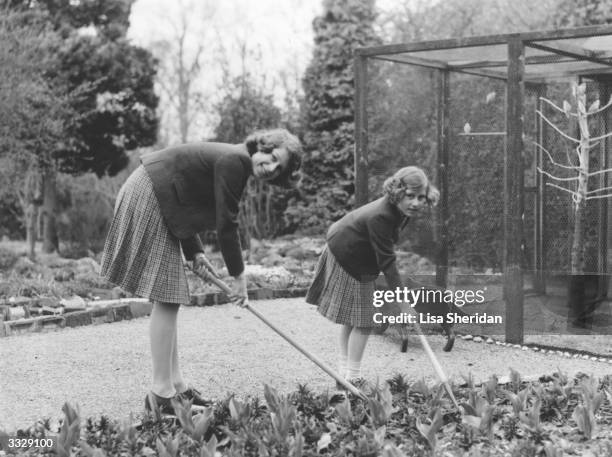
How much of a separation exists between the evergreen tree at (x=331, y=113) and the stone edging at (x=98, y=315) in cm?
308

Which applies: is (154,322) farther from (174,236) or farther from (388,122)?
(388,122)

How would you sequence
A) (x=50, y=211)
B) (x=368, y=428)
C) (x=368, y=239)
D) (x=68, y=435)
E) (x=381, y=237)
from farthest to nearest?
(x=50, y=211), (x=368, y=239), (x=381, y=237), (x=368, y=428), (x=68, y=435)

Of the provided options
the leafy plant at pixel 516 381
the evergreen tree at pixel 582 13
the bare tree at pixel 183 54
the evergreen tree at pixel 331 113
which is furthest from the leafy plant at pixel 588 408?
the bare tree at pixel 183 54

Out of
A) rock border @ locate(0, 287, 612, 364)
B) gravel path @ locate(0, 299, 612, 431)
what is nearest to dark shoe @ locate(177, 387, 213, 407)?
gravel path @ locate(0, 299, 612, 431)

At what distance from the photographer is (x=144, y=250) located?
3.37 m

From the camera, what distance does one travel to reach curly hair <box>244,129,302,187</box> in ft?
10.7

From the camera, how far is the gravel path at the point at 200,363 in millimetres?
4043

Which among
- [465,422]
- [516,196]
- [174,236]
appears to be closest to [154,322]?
[174,236]

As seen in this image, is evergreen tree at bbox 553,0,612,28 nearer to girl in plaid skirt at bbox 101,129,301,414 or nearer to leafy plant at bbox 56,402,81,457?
girl in plaid skirt at bbox 101,129,301,414

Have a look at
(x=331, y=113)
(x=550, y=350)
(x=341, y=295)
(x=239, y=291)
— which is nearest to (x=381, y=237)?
(x=341, y=295)

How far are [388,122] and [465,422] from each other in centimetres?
497

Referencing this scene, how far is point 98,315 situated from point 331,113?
4966mm

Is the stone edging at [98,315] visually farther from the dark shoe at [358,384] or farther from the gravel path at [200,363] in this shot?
the dark shoe at [358,384]

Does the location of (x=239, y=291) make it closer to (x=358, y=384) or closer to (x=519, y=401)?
(x=358, y=384)
